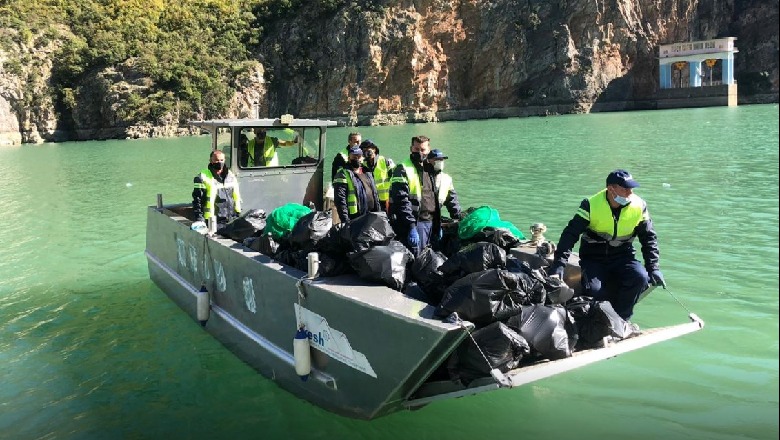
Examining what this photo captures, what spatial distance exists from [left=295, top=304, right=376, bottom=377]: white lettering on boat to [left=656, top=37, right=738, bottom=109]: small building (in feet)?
260

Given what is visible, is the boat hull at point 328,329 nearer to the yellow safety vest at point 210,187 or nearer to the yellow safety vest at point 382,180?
the yellow safety vest at point 210,187

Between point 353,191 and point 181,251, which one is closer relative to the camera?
point 353,191

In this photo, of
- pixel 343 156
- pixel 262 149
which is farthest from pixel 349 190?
pixel 262 149

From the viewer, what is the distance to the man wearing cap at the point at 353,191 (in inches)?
245

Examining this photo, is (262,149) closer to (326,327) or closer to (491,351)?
(326,327)

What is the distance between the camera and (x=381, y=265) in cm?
456

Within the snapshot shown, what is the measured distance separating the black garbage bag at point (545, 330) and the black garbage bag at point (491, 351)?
0.34 feet

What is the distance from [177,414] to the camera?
17.8ft

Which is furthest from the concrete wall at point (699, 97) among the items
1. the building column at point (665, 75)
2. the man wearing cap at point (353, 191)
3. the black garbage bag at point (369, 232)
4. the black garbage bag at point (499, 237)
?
the black garbage bag at point (369, 232)

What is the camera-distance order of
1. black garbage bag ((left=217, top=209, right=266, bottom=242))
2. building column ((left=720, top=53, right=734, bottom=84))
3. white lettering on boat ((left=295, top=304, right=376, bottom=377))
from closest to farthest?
white lettering on boat ((left=295, top=304, right=376, bottom=377)) → black garbage bag ((left=217, top=209, right=266, bottom=242)) → building column ((left=720, top=53, right=734, bottom=84))

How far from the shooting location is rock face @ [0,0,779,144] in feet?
262

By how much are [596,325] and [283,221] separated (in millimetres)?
3107

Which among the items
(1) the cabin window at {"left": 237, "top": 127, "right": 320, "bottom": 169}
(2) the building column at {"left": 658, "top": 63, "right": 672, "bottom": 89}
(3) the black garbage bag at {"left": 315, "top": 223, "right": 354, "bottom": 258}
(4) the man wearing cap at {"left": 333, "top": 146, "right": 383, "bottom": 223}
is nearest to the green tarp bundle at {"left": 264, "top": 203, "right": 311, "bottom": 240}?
(4) the man wearing cap at {"left": 333, "top": 146, "right": 383, "bottom": 223}

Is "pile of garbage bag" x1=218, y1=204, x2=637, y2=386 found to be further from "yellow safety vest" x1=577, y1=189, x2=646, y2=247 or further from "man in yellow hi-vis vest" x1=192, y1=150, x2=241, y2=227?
"man in yellow hi-vis vest" x1=192, y1=150, x2=241, y2=227
